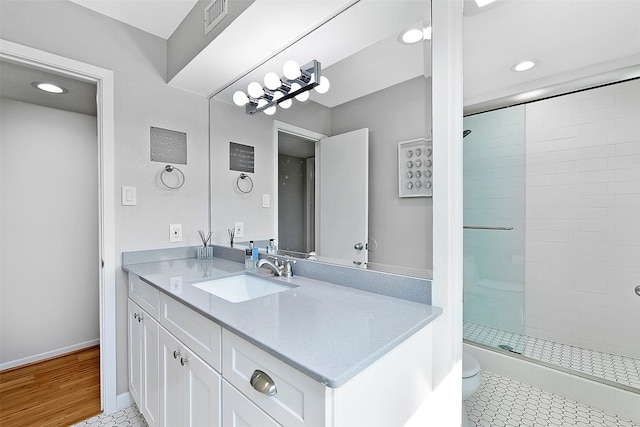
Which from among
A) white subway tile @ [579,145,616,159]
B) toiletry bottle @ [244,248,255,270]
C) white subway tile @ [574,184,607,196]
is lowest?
toiletry bottle @ [244,248,255,270]

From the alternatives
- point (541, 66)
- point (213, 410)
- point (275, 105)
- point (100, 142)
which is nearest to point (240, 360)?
point (213, 410)

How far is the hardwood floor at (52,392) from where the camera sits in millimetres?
1715

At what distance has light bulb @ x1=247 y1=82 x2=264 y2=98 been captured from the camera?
1811 mm

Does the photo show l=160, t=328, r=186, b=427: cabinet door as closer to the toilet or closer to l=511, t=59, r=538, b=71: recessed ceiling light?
the toilet

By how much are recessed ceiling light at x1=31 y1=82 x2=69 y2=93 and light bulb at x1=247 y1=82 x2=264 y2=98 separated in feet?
4.55

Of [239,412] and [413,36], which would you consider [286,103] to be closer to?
[413,36]

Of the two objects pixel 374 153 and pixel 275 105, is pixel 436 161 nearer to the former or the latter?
pixel 374 153

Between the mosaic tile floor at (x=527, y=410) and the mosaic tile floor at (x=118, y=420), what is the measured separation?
1.91 metres

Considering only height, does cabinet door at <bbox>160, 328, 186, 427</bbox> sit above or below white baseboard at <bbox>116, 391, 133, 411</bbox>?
above

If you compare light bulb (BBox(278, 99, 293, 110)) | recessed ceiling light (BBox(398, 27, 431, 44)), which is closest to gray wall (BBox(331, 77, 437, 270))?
recessed ceiling light (BBox(398, 27, 431, 44))

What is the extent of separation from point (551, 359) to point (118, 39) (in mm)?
3605


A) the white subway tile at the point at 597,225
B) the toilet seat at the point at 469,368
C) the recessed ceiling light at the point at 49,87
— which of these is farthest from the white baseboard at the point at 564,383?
the recessed ceiling light at the point at 49,87

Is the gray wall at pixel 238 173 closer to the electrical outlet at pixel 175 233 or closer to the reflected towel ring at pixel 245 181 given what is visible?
the reflected towel ring at pixel 245 181

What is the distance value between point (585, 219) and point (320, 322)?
8.05 ft
